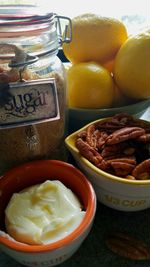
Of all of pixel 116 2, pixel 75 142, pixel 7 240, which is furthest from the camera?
pixel 116 2

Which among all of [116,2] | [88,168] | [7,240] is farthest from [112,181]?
[116,2]

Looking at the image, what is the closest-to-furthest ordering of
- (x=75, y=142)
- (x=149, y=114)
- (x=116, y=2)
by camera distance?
(x=75, y=142) → (x=149, y=114) → (x=116, y=2)

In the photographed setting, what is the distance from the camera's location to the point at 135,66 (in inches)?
17.7

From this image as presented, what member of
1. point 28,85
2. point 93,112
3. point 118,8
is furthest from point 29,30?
point 118,8

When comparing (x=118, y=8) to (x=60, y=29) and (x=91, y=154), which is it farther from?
(x=91, y=154)

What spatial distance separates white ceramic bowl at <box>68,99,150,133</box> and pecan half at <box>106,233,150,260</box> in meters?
0.19

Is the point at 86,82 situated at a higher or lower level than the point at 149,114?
higher

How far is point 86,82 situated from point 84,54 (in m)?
0.07

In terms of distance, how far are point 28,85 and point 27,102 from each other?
0.02 metres

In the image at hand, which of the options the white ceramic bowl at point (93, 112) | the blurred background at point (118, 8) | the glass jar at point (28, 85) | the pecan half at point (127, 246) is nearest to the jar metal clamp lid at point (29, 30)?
the glass jar at point (28, 85)

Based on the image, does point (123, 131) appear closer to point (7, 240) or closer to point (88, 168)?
point (88, 168)

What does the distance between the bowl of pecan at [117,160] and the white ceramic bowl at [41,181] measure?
0.02m

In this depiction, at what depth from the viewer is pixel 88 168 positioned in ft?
1.17

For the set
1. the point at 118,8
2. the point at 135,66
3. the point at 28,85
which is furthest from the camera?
the point at 118,8
